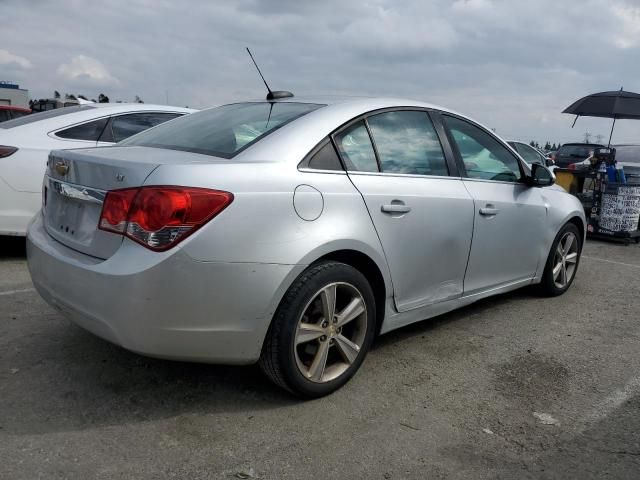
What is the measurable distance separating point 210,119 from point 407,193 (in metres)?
1.26

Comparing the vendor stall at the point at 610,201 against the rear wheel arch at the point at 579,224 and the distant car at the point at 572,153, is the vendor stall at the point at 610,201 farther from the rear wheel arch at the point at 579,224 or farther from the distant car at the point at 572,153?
the distant car at the point at 572,153

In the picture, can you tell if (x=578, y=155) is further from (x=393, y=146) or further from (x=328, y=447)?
(x=328, y=447)

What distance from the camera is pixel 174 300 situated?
2385mm

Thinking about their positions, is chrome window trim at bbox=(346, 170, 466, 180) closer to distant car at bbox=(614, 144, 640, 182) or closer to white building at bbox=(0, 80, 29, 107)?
distant car at bbox=(614, 144, 640, 182)

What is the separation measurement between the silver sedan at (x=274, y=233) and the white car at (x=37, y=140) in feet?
7.13

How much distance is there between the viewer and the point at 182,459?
235 cm

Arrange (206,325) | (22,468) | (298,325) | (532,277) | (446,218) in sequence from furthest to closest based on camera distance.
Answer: (532,277)
(446,218)
(298,325)
(206,325)
(22,468)

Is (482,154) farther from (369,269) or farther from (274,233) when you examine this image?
(274,233)

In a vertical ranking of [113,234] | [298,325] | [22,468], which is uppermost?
[113,234]

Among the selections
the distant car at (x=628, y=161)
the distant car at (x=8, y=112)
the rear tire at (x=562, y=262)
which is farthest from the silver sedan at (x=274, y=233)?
the distant car at (x=8, y=112)

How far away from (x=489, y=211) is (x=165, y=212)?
2286 millimetres

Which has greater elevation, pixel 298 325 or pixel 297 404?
pixel 298 325

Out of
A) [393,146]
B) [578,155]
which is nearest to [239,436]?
[393,146]

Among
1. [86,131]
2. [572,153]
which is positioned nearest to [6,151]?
[86,131]
